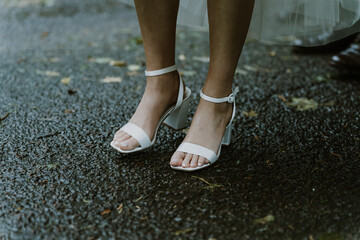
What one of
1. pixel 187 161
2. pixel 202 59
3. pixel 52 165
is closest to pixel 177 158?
pixel 187 161

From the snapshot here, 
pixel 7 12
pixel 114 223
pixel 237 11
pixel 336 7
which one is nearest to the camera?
pixel 114 223

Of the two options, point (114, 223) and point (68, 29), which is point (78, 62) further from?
point (114, 223)

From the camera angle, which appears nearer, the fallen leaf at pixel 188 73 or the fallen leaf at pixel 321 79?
the fallen leaf at pixel 321 79

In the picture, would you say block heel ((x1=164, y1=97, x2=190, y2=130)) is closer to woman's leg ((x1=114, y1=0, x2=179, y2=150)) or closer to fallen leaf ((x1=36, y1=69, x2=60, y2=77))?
woman's leg ((x1=114, y1=0, x2=179, y2=150))

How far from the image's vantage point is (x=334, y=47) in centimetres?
260

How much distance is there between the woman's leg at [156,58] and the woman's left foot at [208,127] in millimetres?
128

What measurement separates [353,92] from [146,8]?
1.19m

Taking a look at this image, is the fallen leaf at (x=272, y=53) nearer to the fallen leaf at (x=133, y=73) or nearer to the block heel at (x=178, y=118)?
the fallen leaf at (x=133, y=73)

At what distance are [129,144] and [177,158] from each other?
17 centimetres

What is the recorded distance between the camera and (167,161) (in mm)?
1306

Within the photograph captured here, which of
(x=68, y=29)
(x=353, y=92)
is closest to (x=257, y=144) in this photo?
(x=353, y=92)

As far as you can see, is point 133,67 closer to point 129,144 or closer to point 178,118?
point 178,118

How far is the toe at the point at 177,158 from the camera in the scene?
4.05ft

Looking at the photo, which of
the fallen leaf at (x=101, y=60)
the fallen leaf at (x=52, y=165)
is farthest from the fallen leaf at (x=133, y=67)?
the fallen leaf at (x=52, y=165)
